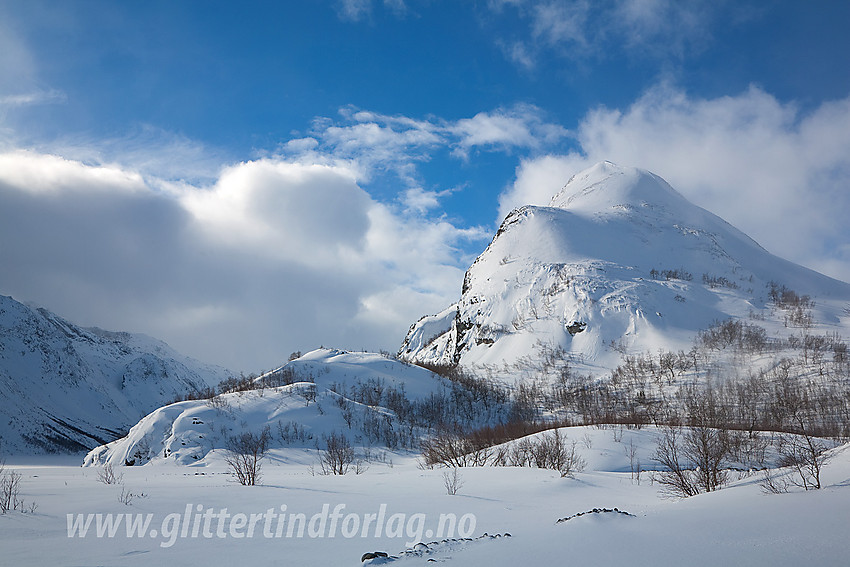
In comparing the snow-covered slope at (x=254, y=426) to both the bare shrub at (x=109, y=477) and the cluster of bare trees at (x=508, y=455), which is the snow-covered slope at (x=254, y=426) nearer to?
the cluster of bare trees at (x=508, y=455)

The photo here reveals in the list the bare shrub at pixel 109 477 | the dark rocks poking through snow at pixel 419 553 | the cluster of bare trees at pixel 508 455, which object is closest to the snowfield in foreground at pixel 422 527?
the dark rocks poking through snow at pixel 419 553

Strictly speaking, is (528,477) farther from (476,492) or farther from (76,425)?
(76,425)

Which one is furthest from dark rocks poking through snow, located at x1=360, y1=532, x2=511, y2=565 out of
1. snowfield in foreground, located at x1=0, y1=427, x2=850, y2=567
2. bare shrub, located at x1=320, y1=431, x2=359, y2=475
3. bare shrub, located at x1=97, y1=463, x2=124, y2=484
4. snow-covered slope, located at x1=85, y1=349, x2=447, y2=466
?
snow-covered slope, located at x1=85, y1=349, x2=447, y2=466

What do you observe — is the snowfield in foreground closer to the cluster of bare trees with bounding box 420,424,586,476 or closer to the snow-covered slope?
the cluster of bare trees with bounding box 420,424,586,476

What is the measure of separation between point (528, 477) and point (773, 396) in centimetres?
7421

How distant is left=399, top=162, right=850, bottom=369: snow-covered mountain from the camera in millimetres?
120312

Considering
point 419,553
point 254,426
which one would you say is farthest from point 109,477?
point 254,426

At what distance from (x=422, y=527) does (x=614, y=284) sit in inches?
5402

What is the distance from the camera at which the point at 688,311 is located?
393ft

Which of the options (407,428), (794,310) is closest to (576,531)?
(407,428)

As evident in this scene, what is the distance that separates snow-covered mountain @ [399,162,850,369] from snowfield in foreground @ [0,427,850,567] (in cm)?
10981

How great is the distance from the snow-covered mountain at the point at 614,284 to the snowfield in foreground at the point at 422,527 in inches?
4323

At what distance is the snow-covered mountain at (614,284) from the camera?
12031 cm

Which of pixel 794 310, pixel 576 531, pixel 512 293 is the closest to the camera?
pixel 576 531
